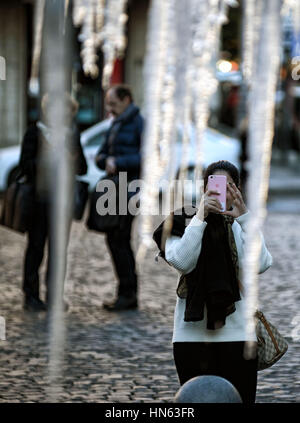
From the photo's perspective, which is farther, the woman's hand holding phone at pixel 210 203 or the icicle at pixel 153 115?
the woman's hand holding phone at pixel 210 203

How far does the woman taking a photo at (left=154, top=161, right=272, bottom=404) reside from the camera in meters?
4.04

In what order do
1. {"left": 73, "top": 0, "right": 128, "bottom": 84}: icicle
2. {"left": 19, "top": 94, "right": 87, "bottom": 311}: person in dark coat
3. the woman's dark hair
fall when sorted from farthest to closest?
{"left": 19, "top": 94, "right": 87, "bottom": 311}: person in dark coat → the woman's dark hair → {"left": 73, "top": 0, "right": 128, "bottom": 84}: icicle

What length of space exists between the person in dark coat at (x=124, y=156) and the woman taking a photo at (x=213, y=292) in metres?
3.81

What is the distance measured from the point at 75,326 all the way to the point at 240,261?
3.58 meters

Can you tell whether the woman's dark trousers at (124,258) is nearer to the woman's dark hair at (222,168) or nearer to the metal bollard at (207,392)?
the woman's dark hair at (222,168)

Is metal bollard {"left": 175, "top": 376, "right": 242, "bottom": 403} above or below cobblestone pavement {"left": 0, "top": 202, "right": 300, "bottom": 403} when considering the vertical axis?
above

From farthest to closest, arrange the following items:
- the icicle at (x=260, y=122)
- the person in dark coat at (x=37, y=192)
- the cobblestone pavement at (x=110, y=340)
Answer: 1. the person in dark coat at (x=37, y=192)
2. the cobblestone pavement at (x=110, y=340)
3. the icicle at (x=260, y=122)

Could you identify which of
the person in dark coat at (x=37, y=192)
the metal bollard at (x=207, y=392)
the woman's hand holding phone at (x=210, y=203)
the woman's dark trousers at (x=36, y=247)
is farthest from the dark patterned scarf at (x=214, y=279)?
the woman's dark trousers at (x=36, y=247)

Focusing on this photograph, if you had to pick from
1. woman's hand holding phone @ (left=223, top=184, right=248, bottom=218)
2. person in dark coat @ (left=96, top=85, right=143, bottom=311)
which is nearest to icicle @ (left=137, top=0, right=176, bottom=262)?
woman's hand holding phone @ (left=223, top=184, right=248, bottom=218)

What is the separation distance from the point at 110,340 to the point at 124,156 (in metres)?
1.66

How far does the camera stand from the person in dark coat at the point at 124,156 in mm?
8000

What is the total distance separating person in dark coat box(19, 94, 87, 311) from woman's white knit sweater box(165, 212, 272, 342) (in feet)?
12.0

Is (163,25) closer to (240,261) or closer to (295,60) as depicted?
(295,60)

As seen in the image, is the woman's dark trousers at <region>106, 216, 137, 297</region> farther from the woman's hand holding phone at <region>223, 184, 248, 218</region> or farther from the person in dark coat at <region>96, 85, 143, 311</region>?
the woman's hand holding phone at <region>223, 184, 248, 218</region>
